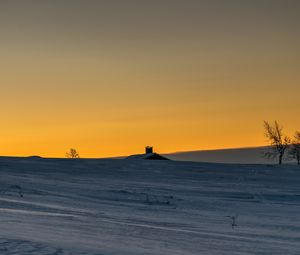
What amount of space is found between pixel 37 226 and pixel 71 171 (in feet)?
40.2

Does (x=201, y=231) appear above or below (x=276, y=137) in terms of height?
below

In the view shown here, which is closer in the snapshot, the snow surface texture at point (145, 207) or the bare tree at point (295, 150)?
the snow surface texture at point (145, 207)

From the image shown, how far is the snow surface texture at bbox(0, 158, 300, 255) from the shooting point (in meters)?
7.27

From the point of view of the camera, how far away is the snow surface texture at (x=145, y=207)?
23.9 ft

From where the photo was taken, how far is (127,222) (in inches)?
379

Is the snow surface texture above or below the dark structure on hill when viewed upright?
below

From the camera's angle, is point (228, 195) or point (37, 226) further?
point (228, 195)

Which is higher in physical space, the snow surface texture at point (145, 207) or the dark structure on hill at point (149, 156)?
the dark structure on hill at point (149, 156)

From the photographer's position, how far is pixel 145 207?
1290 cm

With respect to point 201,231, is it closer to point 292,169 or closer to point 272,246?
point 272,246

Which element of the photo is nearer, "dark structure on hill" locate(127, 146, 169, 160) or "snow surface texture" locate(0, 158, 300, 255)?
"snow surface texture" locate(0, 158, 300, 255)

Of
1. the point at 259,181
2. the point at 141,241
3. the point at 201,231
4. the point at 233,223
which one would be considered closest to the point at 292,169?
the point at 259,181

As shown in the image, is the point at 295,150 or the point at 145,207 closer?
the point at 145,207

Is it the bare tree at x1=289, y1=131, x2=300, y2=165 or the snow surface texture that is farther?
the bare tree at x1=289, y1=131, x2=300, y2=165
